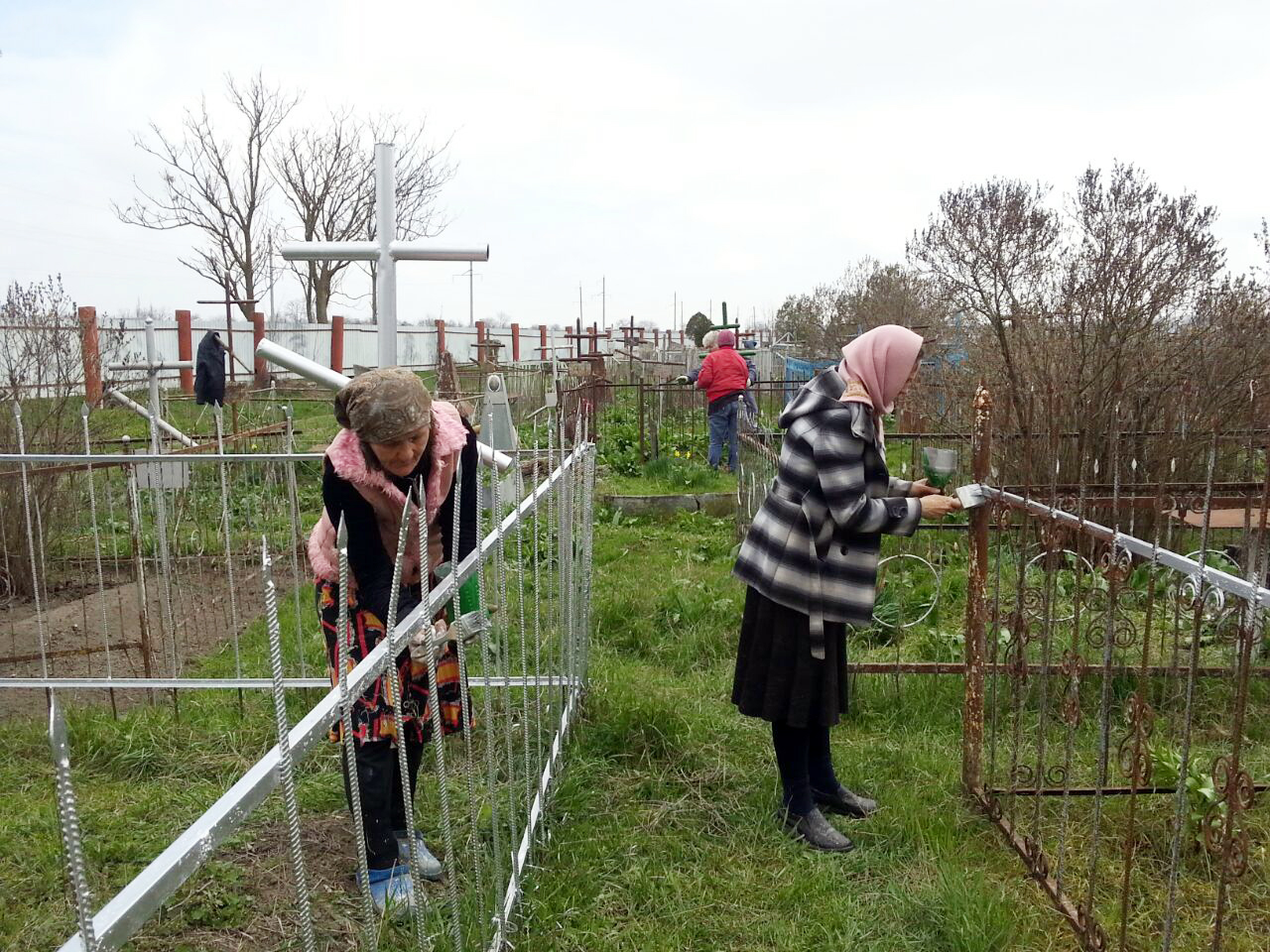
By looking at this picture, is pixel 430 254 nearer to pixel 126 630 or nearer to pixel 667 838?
pixel 667 838

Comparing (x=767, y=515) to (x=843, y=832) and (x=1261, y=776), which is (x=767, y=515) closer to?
(x=843, y=832)

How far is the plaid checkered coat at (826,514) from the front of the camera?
280cm

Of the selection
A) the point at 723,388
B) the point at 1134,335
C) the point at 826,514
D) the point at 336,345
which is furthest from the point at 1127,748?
the point at 336,345

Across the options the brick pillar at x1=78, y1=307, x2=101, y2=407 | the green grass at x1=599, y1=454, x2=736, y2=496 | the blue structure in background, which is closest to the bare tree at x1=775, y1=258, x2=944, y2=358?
the blue structure in background

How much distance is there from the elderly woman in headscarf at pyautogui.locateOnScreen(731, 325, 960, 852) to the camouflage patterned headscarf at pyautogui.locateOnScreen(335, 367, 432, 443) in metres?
1.10

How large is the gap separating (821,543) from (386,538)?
121 cm

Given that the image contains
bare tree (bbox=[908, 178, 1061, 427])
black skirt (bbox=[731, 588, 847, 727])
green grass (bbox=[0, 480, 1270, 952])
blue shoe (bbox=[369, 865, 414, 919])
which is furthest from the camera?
bare tree (bbox=[908, 178, 1061, 427])

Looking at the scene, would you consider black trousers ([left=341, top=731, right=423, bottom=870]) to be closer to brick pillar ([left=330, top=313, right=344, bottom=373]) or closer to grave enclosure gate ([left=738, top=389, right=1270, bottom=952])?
grave enclosure gate ([left=738, top=389, right=1270, bottom=952])

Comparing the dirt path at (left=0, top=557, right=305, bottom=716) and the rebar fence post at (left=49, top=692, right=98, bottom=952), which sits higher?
the rebar fence post at (left=49, top=692, right=98, bottom=952)

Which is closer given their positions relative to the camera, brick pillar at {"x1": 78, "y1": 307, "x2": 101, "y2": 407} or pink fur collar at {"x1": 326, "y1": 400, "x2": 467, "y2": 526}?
pink fur collar at {"x1": 326, "y1": 400, "x2": 467, "y2": 526}

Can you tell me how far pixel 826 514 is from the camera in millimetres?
2861

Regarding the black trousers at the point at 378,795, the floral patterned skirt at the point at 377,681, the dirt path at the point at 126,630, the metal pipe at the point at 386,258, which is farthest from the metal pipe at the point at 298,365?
the dirt path at the point at 126,630

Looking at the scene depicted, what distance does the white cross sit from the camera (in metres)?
2.84

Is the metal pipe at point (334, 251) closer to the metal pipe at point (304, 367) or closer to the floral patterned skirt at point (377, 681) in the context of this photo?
the metal pipe at point (304, 367)
